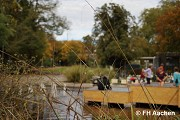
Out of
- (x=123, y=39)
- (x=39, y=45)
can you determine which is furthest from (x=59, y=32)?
(x=123, y=39)

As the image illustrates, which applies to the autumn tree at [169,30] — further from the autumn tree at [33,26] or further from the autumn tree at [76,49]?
the autumn tree at [76,49]

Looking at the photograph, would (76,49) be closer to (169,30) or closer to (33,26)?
(169,30)

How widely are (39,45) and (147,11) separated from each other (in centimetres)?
3117

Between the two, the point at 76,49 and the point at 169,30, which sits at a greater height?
the point at 169,30

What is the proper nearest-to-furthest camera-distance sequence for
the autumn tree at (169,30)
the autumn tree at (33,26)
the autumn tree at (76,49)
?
the autumn tree at (76,49) < the autumn tree at (169,30) < the autumn tree at (33,26)

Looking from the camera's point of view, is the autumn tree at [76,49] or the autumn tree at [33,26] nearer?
the autumn tree at [76,49]

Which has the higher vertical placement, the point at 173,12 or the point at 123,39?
the point at 173,12

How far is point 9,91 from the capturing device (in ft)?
22.5

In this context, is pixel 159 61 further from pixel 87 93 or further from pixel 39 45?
pixel 87 93

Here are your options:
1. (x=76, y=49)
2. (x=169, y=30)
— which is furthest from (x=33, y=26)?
(x=76, y=49)

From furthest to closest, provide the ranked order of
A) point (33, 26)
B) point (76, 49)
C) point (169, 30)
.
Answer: point (33, 26) < point (169, 30) < point (76, 49)

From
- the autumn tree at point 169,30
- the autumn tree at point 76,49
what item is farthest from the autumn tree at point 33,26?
the autumn tree at point 76,49

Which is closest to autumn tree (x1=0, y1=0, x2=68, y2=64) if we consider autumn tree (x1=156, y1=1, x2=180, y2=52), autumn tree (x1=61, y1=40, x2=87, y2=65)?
autumn tree (x1=156, y1=1, x2=180, y2=52)

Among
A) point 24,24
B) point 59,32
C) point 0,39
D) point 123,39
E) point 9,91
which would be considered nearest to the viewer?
point 9,91
